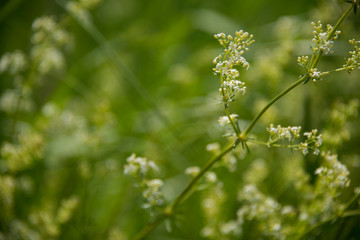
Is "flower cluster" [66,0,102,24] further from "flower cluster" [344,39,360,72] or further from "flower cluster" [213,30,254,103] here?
"flower cluster" [344,39,360,72]

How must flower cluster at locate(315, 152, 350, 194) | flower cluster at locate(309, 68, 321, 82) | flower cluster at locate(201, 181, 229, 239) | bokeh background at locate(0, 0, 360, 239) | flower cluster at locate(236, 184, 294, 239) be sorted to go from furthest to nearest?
1. bokeh background at locate(0, 0, 360, 239)
2. flower cluster at locate(201, 181, 229, 239)
3. flower cluster at locate(236, 184, 294, 239)
4. flower cluster at locate(315, 152, 350, 194)
5. flower cluster at locate(309, 68, 321, 82)

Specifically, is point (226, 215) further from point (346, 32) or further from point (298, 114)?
point (346, 32)

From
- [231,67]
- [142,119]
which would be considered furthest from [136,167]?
[142,119]

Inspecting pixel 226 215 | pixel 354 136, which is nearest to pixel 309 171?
pixel 226 215

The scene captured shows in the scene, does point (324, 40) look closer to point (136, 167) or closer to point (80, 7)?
point (136, 167)

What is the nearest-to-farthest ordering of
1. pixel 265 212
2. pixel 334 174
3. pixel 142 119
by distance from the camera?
pixel 334 174, pixel 265 212, pixel 142 119

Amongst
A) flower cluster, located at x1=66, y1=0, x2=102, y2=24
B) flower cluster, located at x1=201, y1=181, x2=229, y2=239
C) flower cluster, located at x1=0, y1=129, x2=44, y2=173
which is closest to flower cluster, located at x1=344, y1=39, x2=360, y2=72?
flower cluster, located at x1=201, y1=181, x2=229, y2=239

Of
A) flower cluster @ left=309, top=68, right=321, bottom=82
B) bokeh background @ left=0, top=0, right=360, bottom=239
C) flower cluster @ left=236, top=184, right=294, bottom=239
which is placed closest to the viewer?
flower cluster @ left=309, top=68, right=321, bottom=82

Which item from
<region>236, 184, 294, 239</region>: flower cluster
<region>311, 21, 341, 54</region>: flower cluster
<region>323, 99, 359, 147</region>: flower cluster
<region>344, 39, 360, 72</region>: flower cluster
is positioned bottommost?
<region>236, 184, 294, 239</region>: flower cluster
